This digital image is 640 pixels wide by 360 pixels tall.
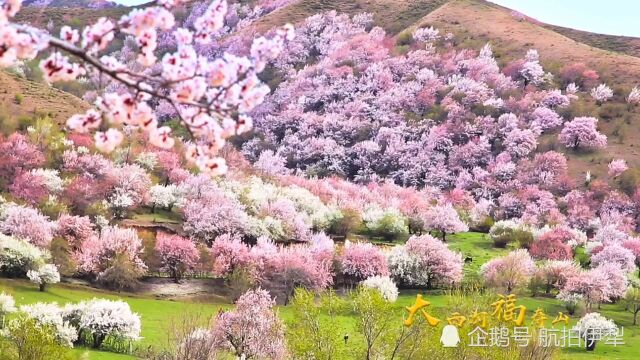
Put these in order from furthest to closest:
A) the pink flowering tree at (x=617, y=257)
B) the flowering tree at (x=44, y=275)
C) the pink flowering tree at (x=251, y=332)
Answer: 1. the pink flowering tree at (x=617, y=257)
2. the flowering tree at (x=44, y=275)
3. the pink flowering tree at (x=251, y=332)

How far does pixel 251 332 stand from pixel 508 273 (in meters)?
26.0

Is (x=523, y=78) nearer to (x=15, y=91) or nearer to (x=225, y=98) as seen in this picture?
(x=15, y=91)

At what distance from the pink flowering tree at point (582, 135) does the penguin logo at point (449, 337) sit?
74.1 meters

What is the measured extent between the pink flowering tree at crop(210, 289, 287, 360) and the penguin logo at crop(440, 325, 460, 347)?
341 inches

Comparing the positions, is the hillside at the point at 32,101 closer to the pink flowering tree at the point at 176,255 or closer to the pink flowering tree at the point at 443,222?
the pink flowering tree at the point at 176,255

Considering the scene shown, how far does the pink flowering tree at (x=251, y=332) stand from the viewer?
3262 centimetres

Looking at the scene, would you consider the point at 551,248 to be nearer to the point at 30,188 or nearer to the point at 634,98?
the point at 634,98

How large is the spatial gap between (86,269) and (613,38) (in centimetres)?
13748

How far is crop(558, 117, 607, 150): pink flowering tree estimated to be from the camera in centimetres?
9288

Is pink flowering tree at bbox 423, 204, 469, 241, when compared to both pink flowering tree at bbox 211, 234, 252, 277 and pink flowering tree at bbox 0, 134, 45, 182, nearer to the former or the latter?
pink flowering tree at bbox 211, 234, 252, 277

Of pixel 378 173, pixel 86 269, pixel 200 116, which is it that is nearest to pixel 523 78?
pixel 378 173

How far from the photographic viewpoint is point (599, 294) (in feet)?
160

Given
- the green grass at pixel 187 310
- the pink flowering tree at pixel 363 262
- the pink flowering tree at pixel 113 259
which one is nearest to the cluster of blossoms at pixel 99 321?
the green grass at pixel 187 310

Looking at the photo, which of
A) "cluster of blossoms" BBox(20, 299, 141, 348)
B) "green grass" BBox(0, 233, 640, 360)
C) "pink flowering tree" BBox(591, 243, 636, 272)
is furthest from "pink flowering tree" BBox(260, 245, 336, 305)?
"pink flowering tree" BBox(591, 243, 636, 272)
